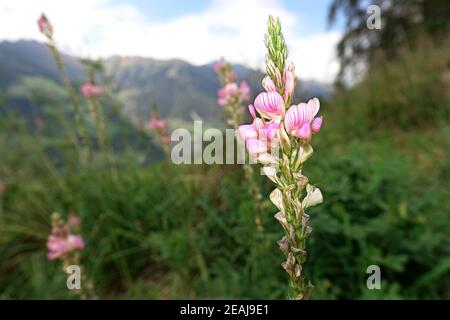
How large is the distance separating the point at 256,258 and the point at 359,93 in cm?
581

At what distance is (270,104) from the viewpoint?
988 millimetres

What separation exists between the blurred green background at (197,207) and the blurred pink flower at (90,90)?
0.18 meters

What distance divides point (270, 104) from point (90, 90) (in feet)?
9.02

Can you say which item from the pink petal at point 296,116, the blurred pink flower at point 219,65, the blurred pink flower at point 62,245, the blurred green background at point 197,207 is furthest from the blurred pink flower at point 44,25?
the pink petal at point 296,116

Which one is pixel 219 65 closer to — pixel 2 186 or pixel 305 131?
pixel 305 131

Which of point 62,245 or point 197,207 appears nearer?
point 62,245

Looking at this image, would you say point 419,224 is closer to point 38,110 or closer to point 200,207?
point 200,207

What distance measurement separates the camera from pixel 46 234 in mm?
3547

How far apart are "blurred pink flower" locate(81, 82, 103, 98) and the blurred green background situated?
18cm

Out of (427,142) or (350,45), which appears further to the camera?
(350,45)

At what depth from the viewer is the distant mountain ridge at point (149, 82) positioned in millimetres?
4477

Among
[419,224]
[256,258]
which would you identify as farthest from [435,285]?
[256,258]

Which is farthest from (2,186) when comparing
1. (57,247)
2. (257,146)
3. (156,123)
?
(257,146)

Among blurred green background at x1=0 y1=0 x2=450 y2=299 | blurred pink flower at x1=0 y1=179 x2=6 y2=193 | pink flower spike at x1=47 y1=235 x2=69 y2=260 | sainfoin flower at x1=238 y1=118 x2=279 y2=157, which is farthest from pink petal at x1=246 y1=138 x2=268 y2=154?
blurred pink flower at x1=0 y1=179 x2=6 y2=193
